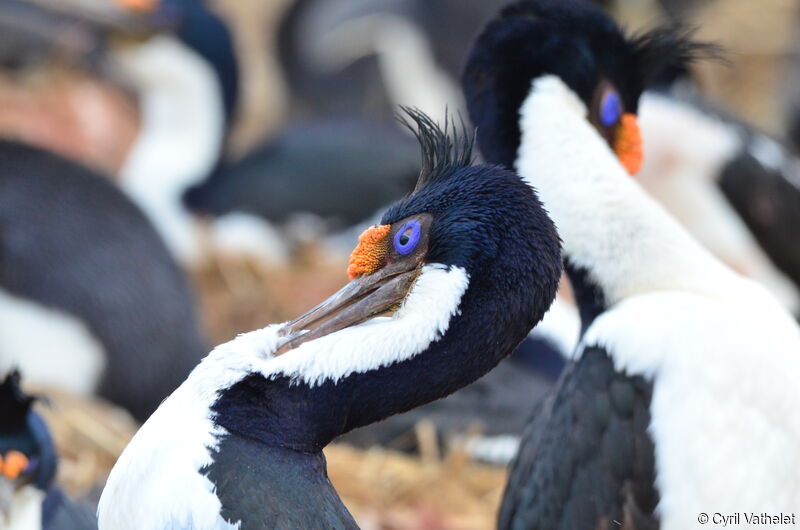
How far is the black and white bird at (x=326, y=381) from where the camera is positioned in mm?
2094

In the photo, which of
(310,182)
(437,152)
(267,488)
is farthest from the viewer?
(310,182)

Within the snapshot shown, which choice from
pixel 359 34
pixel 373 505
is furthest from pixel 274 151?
pixel 373 505

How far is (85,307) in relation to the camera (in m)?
4.66

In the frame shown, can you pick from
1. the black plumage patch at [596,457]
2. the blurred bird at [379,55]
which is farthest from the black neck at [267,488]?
the blurred bird at [379,55]

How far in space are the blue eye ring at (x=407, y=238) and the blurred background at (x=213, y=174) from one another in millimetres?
1336

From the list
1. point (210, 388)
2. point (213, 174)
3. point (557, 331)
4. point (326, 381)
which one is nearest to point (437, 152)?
point (326, 381)

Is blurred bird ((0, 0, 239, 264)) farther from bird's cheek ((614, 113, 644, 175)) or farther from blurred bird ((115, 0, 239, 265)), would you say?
bird's cheek ((614, 113, 644, 175))

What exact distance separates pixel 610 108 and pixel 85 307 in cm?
239

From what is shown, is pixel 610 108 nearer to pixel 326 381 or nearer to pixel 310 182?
pixel 326 381

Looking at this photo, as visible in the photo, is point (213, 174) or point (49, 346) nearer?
point (49, 346)

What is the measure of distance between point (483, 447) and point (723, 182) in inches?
56.3

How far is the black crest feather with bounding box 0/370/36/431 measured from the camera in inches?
117

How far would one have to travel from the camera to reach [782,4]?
9.27 metres

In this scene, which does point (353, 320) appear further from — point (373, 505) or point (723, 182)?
point (723, 182)
